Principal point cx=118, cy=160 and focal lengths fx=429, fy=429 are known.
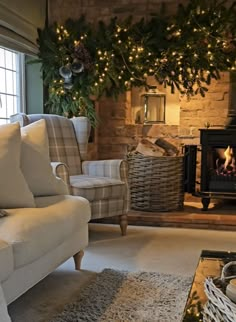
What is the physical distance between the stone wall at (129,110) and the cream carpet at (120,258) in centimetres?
135

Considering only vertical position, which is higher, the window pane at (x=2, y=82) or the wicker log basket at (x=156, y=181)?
the window pane at (x=2, y=82)

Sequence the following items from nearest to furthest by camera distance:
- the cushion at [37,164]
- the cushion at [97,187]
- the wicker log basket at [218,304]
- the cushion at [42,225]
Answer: the wicker log basket at [218,304] → the cushion at [42,225] → the cushion at [37,164] → the cushion at [97,187]

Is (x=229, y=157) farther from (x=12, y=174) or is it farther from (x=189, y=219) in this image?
(x=12, y=174)

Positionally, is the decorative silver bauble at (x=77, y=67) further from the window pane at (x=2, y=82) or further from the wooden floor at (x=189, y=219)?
the wooden floor at (x=189, y=219)

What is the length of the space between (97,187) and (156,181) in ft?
3.08

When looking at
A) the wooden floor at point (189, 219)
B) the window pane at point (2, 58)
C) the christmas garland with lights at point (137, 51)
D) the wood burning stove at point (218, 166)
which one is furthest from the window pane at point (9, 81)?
the wood burning stove at point (218, 166)

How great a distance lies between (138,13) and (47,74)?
1.24 m

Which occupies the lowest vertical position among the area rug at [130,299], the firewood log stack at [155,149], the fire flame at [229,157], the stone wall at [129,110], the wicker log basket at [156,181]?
the area rug at [130,299]

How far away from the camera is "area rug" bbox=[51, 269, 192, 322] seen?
206 cm

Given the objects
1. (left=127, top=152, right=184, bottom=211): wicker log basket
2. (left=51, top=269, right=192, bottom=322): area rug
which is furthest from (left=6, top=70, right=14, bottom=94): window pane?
(left=51, top=269, right=192, bottom=322): area rug

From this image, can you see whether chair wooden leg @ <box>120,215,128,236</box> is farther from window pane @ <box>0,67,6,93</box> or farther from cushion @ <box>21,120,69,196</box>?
window pane @ <box>0,67,6,93</box>

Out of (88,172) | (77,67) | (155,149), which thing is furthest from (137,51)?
(88,172)

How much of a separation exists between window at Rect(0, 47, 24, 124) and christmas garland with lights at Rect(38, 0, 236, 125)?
0.94 ft

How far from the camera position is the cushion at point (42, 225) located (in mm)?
1892
